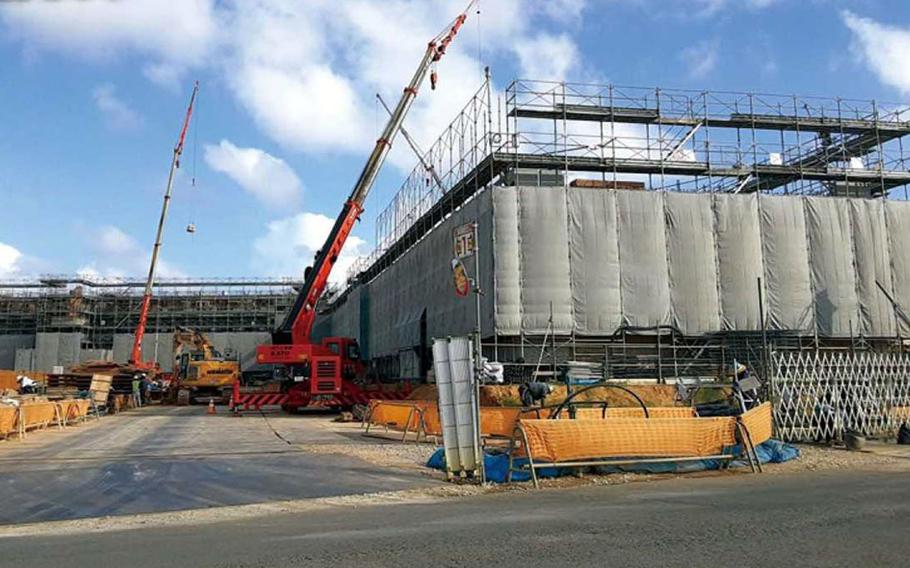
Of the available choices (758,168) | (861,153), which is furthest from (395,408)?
(861,153)

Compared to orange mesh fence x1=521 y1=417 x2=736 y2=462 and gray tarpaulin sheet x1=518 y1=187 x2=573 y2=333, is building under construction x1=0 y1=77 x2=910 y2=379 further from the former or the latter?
orange mesh fence x1=521 y1=417 x2=736 y2=462

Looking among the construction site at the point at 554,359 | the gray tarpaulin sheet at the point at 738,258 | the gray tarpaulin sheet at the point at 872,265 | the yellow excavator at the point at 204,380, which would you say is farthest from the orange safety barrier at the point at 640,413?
the yellow excavator at the point at 204,380

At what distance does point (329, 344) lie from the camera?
34844mm

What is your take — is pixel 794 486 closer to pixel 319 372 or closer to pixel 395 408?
pixel 395 408

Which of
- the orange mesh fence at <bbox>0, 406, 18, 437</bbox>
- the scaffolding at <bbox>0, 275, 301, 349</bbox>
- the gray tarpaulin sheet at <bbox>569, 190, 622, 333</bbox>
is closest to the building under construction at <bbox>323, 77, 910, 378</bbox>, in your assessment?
the gray tarpaulin sheet at <bbox>569, 190, 622, 333</bbox>

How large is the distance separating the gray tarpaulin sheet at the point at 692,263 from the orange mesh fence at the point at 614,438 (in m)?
18.3

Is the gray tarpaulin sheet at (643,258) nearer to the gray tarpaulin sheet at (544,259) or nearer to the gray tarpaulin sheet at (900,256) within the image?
the gray tarpaulin sheet at (544,259)

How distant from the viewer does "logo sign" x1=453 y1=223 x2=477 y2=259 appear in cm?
3086

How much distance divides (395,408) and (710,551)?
17.7m

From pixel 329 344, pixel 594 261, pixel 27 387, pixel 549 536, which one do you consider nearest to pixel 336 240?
pixel 329 344

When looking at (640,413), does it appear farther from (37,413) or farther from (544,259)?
(37,413)

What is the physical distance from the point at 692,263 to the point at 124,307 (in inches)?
3135

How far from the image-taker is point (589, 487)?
38.2ft

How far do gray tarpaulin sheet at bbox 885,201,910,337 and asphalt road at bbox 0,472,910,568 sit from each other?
26078 mm
